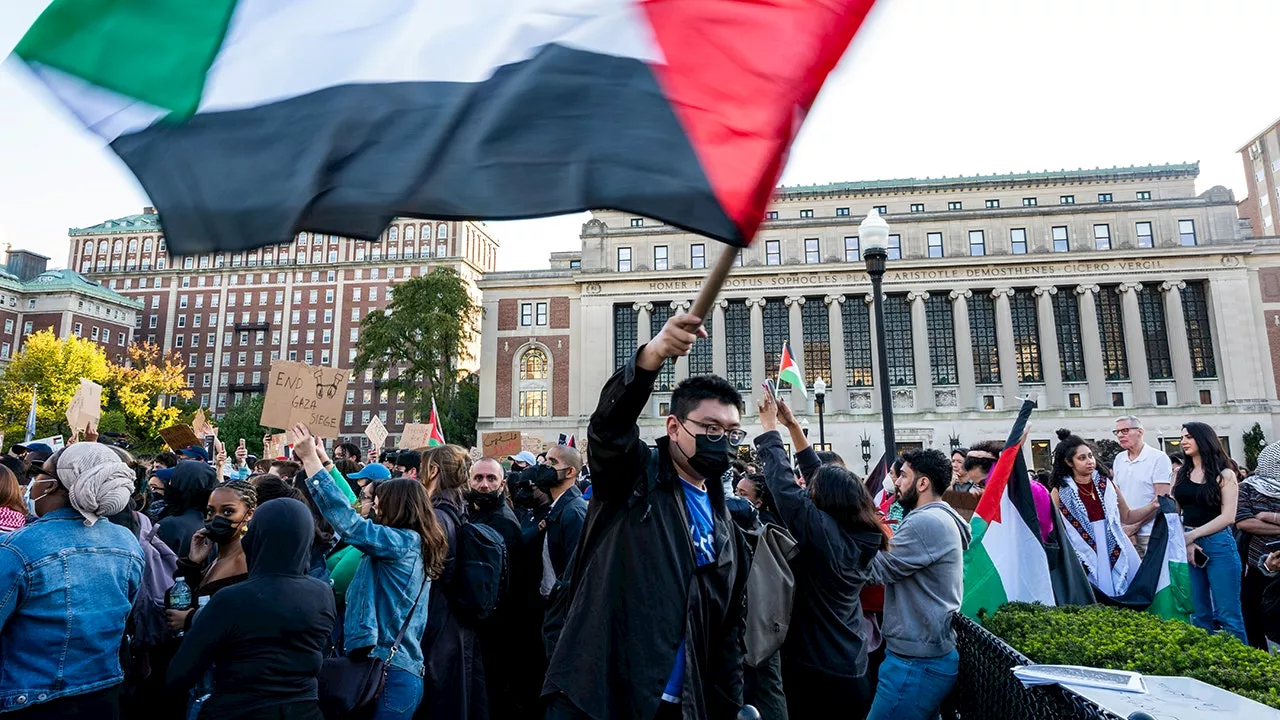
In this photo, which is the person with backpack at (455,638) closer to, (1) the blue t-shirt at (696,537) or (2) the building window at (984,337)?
(1) the blue t-shirt at (696,537)

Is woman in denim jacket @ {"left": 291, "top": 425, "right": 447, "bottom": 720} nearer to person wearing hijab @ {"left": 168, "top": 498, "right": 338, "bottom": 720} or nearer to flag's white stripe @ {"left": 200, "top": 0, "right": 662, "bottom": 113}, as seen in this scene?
person wearing hijab @ {"left": 168, "top": 498, "right": 338, "bottom": 720}

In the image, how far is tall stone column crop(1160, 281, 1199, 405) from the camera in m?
51.1

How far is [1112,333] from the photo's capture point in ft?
176

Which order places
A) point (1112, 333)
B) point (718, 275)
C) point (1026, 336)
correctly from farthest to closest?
point (1026, 336) → point (1112, 333) → point (718, 275)

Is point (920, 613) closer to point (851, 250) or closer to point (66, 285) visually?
point (851, 250)

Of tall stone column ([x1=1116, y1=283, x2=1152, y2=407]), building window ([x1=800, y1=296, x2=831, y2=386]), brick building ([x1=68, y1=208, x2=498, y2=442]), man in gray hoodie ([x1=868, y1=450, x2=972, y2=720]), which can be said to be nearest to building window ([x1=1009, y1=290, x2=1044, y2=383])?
tall stone column ([x1=1116, y1=283, x2=1152, y2=407])

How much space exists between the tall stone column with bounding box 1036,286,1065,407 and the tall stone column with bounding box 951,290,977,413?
478cm

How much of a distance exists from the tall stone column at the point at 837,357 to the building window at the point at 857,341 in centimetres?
36

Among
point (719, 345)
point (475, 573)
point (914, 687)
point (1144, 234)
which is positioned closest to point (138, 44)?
point (475, 573)

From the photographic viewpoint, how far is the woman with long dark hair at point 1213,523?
24.4 feet

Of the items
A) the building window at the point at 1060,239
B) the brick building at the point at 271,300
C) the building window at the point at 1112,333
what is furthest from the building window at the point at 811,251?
the brick building at the point at 271,300

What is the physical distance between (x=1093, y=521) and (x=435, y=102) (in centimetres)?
756

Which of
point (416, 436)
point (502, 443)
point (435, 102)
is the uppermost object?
point (435, 102)

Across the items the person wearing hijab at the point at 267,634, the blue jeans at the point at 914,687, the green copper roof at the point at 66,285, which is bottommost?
the blue jeans at the point at 914,687
